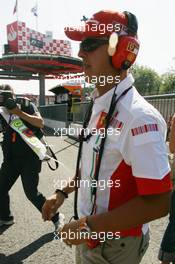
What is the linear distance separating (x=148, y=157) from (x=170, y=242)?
203 cm

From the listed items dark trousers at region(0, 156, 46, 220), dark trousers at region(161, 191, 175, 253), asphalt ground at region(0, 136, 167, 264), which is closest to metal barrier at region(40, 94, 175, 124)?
asphalt ground at region(0, 136, 167, 264)

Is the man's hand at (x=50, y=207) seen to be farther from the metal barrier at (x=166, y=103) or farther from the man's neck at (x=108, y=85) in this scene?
the metal barrier at (x=166, y=103)

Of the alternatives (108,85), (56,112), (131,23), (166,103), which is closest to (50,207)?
(108,85)

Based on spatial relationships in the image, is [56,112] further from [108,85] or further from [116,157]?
[116,157]

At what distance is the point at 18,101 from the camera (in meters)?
3.99

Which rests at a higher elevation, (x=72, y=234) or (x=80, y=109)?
(x=72, y=234)

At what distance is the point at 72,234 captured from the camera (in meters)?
1.47

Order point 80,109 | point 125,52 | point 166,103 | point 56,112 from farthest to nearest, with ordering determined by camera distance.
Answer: point 56,112 → point 80,109 → point 166,103 → point 125,52

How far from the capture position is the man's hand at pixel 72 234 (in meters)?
1.45

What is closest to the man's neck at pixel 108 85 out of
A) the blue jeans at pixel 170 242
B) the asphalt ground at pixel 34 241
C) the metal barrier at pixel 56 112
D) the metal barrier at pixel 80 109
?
the asphalt ground at pixel 34 241

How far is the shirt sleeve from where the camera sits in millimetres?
1321

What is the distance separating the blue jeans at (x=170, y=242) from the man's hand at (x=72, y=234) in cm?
177

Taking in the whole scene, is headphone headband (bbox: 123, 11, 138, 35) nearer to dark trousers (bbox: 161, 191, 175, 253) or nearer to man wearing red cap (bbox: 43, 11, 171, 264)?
man wearing red cap (bbox: 43, 11, 171, 264)

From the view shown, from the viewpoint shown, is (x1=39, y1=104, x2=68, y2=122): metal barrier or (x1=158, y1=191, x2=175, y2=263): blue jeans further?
(x1=39, y1=104, x2=68, y2=122): metal barrier
